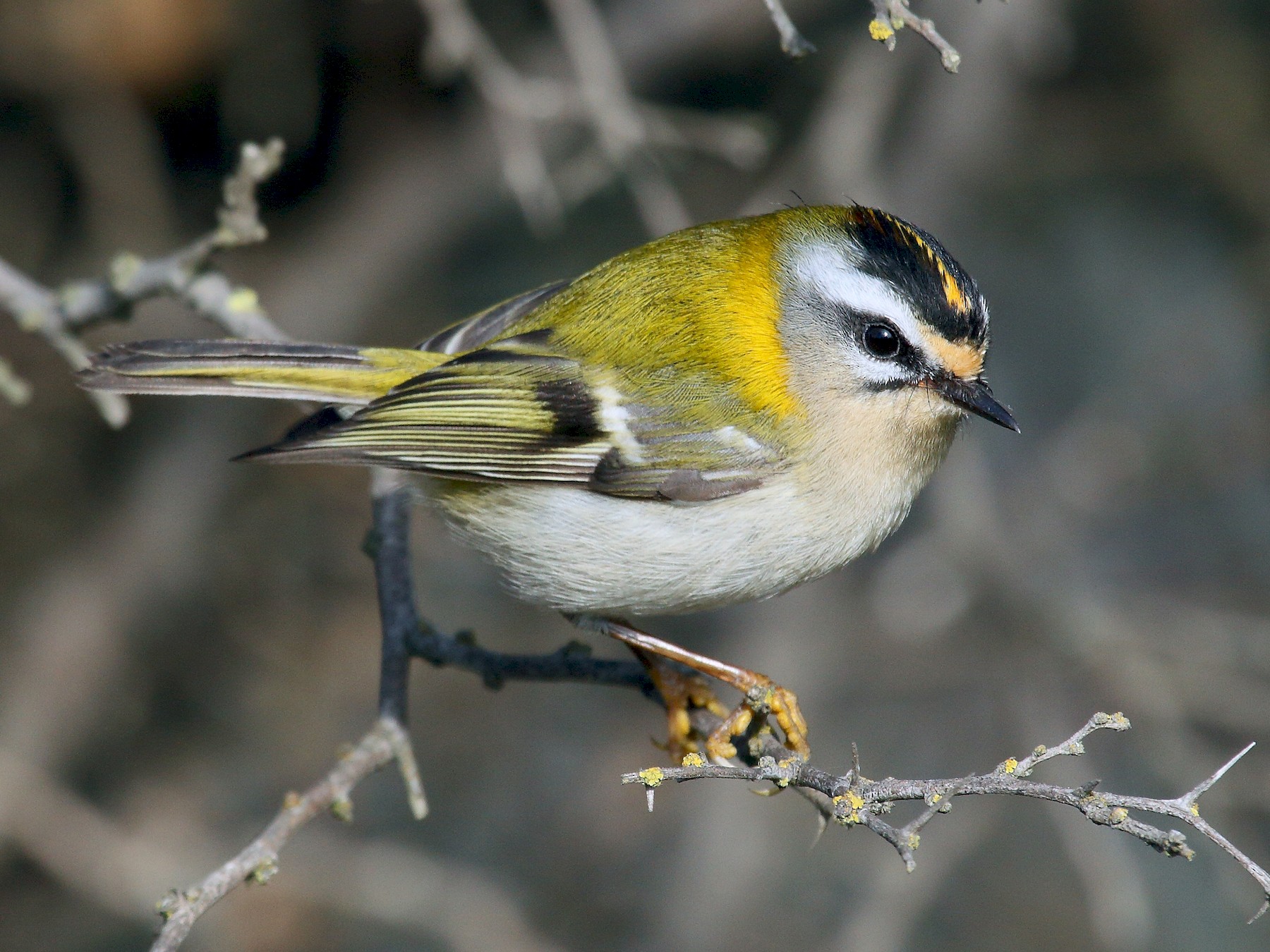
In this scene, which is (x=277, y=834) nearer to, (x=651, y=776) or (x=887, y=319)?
(x=651, y=776)

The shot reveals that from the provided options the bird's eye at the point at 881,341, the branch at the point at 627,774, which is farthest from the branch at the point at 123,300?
the bird's eye at the point at 881,341

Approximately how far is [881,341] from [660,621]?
9.42 ft

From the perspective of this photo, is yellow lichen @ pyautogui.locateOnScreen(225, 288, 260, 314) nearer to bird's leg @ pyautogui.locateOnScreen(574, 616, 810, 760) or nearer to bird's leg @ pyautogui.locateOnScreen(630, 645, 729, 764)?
bird's leg @ pyautogui.locateOnScreen(574, 616, 810, 760)

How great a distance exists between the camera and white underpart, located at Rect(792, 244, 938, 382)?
7.76 feet

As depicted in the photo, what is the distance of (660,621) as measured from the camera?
5.14 meters

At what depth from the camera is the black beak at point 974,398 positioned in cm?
229

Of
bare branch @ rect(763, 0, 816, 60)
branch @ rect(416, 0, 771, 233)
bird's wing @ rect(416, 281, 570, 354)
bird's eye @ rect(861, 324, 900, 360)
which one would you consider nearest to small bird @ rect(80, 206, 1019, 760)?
bird's eye @ rect(861, 324, 900, 360)

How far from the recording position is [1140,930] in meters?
3.32

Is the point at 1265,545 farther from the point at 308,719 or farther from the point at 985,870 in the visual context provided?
the point at 308,719

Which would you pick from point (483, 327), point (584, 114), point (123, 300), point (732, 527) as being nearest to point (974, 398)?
point (732, 527)

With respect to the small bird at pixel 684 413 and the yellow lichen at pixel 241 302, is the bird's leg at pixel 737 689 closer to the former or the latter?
the small bird at pixel 684 413

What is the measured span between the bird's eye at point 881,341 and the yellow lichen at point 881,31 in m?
0.75

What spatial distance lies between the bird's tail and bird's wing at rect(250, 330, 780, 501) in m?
0.10

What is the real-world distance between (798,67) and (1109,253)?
1.65m
